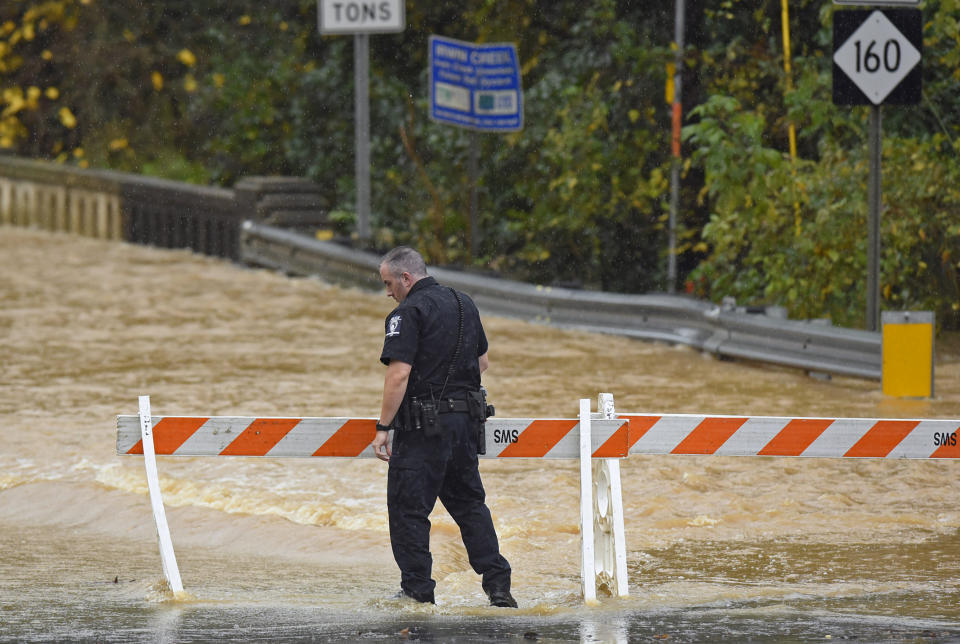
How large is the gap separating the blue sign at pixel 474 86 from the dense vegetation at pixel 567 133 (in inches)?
31.6

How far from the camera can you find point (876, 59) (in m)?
12.8

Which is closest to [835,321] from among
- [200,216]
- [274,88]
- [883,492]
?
[883,492]

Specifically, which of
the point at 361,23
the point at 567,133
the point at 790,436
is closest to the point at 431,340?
the point at 790,436

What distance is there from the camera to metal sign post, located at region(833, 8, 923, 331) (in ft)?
42.0

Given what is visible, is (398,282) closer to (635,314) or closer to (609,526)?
(609,526)

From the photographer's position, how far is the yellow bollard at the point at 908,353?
488 inches

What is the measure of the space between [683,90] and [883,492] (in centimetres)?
913

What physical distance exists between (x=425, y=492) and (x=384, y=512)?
80.5 inches

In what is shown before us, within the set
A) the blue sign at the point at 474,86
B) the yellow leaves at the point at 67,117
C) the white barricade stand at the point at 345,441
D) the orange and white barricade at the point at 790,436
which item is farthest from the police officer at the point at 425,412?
the yellow leaves at the point at 67,117

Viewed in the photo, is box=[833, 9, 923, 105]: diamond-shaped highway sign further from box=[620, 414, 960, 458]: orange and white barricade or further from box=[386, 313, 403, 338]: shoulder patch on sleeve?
box=[386, 313, 403, 338]: shoulder patch on sleeve

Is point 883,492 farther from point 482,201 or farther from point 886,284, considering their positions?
point 482,201

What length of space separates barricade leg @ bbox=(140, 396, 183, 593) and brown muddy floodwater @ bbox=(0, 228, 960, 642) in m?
0.11

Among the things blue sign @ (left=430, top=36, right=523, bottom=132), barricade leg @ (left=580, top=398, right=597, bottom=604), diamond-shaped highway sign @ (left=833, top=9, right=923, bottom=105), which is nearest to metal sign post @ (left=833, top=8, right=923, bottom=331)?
diamond-shaped highway sign @ (left=833, top=9, right=923, bottom=105)

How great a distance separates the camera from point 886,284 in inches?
598
